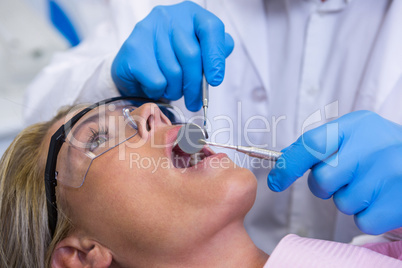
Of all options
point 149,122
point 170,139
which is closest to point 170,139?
point 170,139

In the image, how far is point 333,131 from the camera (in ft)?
3.14

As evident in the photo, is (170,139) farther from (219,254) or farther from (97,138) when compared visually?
(219,254)

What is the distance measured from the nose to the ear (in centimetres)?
33

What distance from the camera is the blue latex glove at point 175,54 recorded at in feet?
3.79

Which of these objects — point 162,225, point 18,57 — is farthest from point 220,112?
point 18,57

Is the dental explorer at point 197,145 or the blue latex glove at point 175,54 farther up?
the blue latex glove at point 175,54

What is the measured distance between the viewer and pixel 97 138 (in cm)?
105

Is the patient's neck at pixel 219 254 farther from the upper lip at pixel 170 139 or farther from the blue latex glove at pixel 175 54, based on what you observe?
the blue latex glove at pixel 175 54

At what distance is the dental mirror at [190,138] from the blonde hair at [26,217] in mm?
405

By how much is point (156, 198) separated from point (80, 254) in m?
0.31

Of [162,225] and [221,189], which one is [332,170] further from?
[162,225]

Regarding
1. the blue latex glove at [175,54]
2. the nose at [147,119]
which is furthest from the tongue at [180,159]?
the blue latex glove at [175,54]

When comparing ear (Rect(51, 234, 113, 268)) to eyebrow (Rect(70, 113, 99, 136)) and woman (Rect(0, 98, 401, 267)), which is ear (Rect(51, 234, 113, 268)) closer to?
woman (Rect(0, 98, 401, 267))

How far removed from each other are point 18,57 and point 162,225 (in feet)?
6.17
